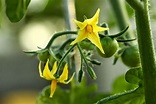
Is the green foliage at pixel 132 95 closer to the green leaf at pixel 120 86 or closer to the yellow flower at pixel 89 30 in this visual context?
the yellow flower at pixel 89 30

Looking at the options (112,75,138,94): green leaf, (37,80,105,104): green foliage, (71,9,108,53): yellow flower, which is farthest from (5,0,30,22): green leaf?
(112,75,138,94): green leaf

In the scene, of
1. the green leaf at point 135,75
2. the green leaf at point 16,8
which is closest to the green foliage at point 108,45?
the green leaf at point 135,75

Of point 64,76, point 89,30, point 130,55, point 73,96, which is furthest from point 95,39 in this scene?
point 73,96

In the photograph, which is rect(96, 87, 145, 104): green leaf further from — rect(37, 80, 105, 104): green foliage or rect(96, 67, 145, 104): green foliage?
rect(37, 80, 105, 104): green foliage

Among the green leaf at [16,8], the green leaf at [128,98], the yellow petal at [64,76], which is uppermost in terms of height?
the green leaf at [16,8]

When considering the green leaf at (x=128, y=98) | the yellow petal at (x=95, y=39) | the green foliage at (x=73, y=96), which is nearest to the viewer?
the yellow petal at (x=95, y=39)

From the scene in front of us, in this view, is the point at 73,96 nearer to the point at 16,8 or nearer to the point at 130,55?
the point at 130,55
